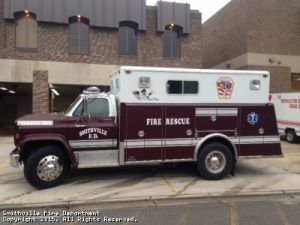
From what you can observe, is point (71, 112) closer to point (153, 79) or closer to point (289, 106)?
point (153, 79)

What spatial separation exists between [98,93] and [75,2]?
509 inches

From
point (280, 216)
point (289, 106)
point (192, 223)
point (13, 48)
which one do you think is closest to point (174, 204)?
point (192, 223)

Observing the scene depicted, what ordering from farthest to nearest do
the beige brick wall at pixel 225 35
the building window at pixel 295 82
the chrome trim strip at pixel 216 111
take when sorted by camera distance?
the building window at pixel 295 82 < the beige brick wall at pixel 225 35 < the chrome trim strip at pixel 216 111

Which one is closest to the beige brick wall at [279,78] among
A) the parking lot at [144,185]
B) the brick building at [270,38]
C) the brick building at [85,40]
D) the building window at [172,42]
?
the brick building at [270,38]

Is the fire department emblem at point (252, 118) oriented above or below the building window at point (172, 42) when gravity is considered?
below

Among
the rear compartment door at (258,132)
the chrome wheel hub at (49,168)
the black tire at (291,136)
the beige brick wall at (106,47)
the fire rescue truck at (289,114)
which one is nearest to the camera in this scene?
the chrome wheel hub at (49,168)

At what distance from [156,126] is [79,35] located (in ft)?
44.5

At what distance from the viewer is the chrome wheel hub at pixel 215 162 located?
10.3m

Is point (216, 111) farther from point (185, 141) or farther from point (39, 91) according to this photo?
point (39, 91)

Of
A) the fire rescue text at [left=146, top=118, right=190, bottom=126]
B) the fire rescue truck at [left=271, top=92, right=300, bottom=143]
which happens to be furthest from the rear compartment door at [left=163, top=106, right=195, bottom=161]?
the fire rescue truck at [left=271, top=92, right=300, bottom=143]

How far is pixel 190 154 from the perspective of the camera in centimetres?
1020

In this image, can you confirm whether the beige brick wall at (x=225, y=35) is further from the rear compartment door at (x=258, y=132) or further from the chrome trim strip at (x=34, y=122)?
the chrome trim strip at (x=34, y=122)

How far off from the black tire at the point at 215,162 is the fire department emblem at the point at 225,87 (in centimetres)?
131

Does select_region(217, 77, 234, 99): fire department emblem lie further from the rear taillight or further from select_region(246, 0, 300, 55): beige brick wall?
select_region(246, 0, 300, 55): beige brick wall
